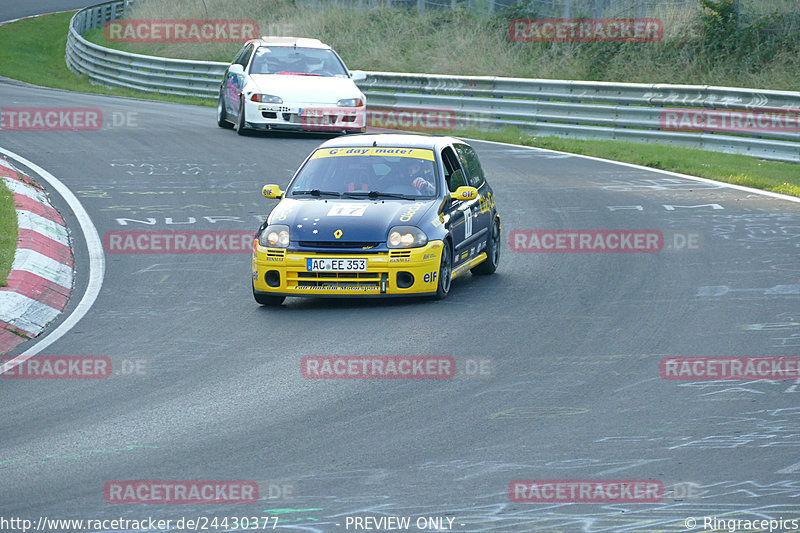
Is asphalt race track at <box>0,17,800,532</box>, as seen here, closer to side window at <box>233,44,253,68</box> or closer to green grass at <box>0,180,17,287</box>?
green grass at <box>0,180,17,287</box>

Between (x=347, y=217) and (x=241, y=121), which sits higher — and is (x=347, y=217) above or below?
above

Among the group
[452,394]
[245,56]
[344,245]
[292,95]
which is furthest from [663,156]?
[452,394]

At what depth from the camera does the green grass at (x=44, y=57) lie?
34.1 m

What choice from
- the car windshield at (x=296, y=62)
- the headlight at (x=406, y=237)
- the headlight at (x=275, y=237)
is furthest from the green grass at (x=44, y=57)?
the headlight at (x=406, y=237)

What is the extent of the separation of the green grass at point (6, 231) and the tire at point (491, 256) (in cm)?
453

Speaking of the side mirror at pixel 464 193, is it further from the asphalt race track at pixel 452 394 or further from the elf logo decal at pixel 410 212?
the asphalt race track at pixel 452 394

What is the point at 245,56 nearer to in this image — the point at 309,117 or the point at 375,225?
the point at 309,117

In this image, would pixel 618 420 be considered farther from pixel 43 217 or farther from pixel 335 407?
pixel 43 217

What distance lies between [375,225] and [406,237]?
29 cm

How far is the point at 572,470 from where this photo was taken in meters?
6.71

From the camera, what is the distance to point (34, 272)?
39.4 ft

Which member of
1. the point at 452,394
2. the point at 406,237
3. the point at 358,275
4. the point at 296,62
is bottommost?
the point at 296,62

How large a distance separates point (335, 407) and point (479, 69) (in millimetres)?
24227

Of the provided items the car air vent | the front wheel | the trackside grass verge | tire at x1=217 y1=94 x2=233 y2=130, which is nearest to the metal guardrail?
the trackside grass verge
